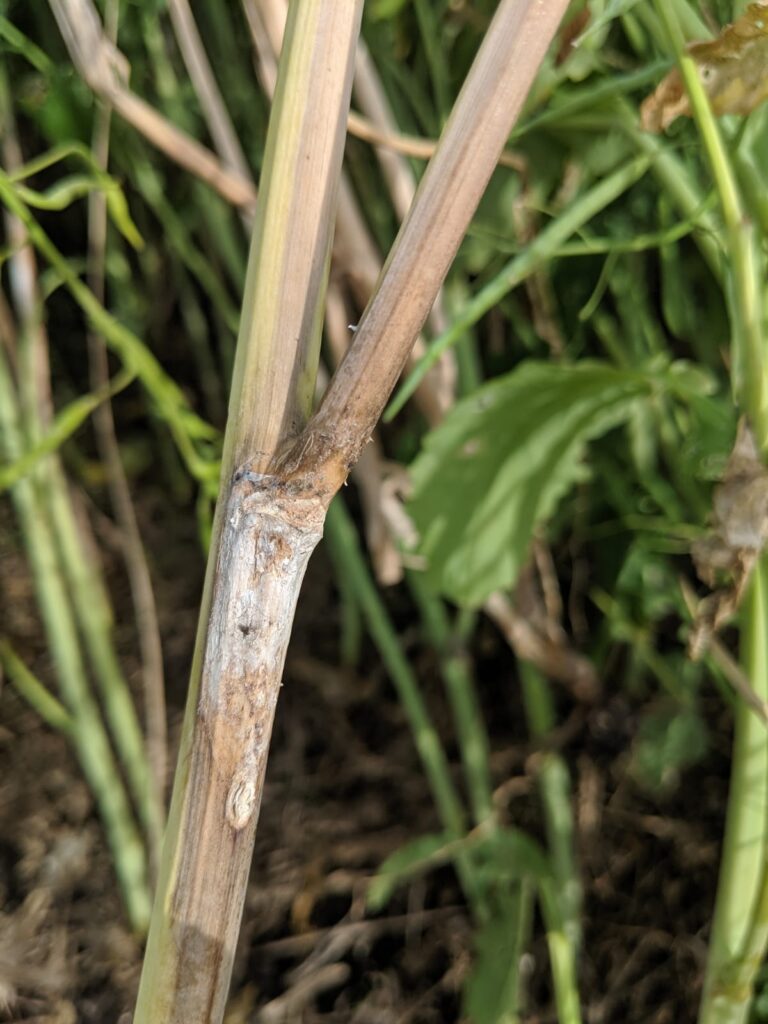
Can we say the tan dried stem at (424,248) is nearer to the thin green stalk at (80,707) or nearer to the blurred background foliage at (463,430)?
the blurred background foliage at (463,430)

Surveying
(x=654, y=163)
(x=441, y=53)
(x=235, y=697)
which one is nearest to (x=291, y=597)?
(x=235, y=697)

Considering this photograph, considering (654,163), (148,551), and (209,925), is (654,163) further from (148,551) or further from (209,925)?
(148,551)

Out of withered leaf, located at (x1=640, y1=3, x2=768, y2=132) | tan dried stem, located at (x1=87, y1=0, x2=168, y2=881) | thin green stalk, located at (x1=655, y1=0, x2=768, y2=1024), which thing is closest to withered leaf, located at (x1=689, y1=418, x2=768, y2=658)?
thin green stalk, located at (x1=655, y1=0, x2=768, y2=1024)

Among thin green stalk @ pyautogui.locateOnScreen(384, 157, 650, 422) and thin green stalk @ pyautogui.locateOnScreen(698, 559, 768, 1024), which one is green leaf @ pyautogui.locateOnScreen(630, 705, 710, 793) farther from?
thin green stalk @ pyautogui.locateOnScreen(384, 157, 650, 422)

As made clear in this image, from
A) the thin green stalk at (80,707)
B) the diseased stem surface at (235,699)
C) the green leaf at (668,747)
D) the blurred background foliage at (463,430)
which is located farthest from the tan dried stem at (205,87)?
the green leaf at (668,747)

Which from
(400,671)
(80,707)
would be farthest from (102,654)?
(400,671)

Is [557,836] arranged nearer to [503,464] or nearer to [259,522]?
[503,464]
